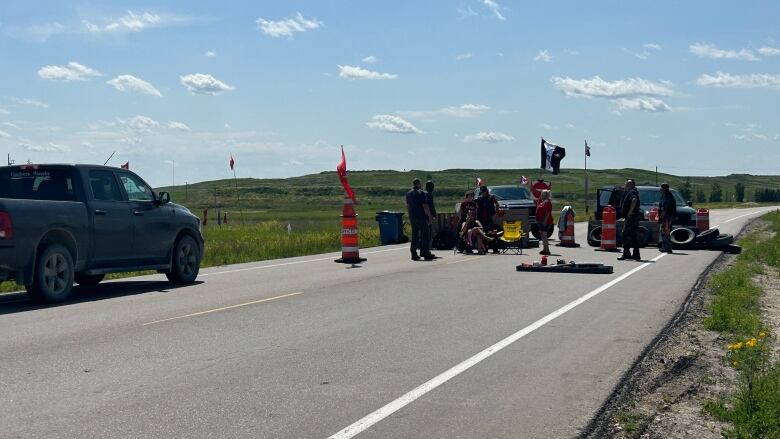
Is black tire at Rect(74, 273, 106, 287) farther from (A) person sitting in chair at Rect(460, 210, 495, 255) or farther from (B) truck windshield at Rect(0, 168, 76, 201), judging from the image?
(A) person sitting in chair at Rect(460, 210, 495, 255)

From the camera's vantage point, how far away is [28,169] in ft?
50.2

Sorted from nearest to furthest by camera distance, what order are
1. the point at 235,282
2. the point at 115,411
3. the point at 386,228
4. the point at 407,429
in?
the point at 407,429 → the point at 115,411 → the point at 235,282 → the point at 386,228

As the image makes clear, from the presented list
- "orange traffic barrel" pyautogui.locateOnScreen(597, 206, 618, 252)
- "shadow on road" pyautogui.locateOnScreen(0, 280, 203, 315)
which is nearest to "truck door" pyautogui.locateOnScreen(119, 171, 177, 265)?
"shadow on road" pyautogui.locateOnScreen(0, 280, 203, 315)

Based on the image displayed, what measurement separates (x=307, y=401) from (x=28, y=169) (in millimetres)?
9430

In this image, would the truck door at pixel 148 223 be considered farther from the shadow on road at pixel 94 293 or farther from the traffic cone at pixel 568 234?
the traffic cone at pixel 568 234

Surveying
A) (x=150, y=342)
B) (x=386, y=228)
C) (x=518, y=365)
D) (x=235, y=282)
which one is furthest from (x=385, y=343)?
(x=386, y=228)

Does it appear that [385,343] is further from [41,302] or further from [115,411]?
[41,302]

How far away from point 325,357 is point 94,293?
25.5ft

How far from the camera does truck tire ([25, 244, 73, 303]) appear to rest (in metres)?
14.1

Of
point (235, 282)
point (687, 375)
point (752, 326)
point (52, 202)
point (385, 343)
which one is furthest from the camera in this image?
point (235, 282)

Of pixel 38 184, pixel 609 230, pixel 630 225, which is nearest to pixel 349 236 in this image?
pixel 630 225

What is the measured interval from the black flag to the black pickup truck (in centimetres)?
2342

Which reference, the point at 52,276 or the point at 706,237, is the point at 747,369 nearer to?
the point at 52,276

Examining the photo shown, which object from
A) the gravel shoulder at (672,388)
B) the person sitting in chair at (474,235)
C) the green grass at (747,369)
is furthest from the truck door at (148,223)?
the person sitting in chair at (474,235)
